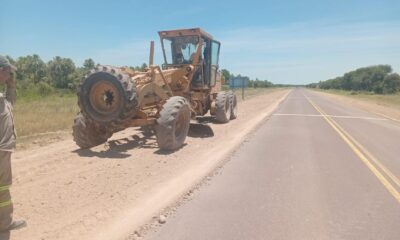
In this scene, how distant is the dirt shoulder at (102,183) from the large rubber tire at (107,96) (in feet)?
2.93

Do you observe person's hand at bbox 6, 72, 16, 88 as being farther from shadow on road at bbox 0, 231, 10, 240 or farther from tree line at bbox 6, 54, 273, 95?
tree line at bbox 6, 54, 273, 95

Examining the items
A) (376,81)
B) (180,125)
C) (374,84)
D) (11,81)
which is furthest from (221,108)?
(376,81)

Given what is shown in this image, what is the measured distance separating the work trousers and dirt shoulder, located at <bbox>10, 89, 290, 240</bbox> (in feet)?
0.67

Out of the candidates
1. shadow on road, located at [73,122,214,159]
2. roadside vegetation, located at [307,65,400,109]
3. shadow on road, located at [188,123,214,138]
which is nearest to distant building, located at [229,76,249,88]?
shadow on road, located at [188,123,214,138]

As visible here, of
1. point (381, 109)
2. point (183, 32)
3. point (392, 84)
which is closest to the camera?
point (183, 32)

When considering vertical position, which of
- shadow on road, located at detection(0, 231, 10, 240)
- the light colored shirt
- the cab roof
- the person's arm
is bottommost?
shadow on road, located at detection(0, 231, 10, 240)

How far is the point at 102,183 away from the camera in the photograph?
6969 millimetres

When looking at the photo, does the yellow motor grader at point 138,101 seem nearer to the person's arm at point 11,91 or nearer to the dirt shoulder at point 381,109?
the person's arm at point 11,91

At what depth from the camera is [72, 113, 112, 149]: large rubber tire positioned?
10031mm

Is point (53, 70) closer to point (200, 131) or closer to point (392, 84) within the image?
point (200, 131)

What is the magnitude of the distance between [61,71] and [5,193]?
218ft

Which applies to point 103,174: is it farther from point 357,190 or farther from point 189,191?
point 357,190

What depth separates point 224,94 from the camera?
17.3 meters

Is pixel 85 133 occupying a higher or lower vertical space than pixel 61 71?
lower
